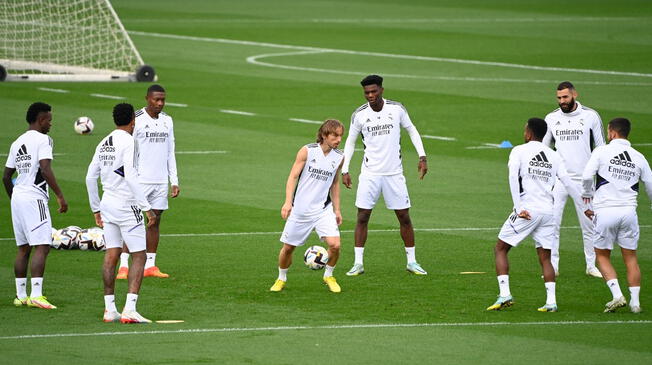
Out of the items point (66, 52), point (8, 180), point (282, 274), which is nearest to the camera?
point (8, 180)

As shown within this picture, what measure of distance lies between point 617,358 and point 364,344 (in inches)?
101

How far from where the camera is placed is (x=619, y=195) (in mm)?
14789

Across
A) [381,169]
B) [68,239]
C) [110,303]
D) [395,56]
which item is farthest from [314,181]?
[395,56]

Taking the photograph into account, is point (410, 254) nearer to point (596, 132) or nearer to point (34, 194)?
point (596, 132)

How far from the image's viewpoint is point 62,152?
28.2m

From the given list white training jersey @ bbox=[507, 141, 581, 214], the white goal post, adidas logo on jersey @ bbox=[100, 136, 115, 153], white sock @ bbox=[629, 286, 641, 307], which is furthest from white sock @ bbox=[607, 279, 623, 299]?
the white goal post

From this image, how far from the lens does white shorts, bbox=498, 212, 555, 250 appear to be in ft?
48.8

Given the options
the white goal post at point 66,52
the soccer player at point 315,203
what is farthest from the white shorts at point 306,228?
the white goal post at point 66,52

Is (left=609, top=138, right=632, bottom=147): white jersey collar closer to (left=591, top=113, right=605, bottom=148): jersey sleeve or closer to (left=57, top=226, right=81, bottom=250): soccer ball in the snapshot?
(left=591, top=113, right=605, bottom=148): jersey sleeve

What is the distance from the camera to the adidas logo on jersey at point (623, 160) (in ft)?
48.4

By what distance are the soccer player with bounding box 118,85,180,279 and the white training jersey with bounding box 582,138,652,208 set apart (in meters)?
5.76

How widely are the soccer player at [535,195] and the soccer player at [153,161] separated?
4846 millimetres

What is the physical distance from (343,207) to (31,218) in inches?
339

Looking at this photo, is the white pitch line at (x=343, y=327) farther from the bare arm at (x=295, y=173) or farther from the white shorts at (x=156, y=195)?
the white shorts at (x=156, y=195)
